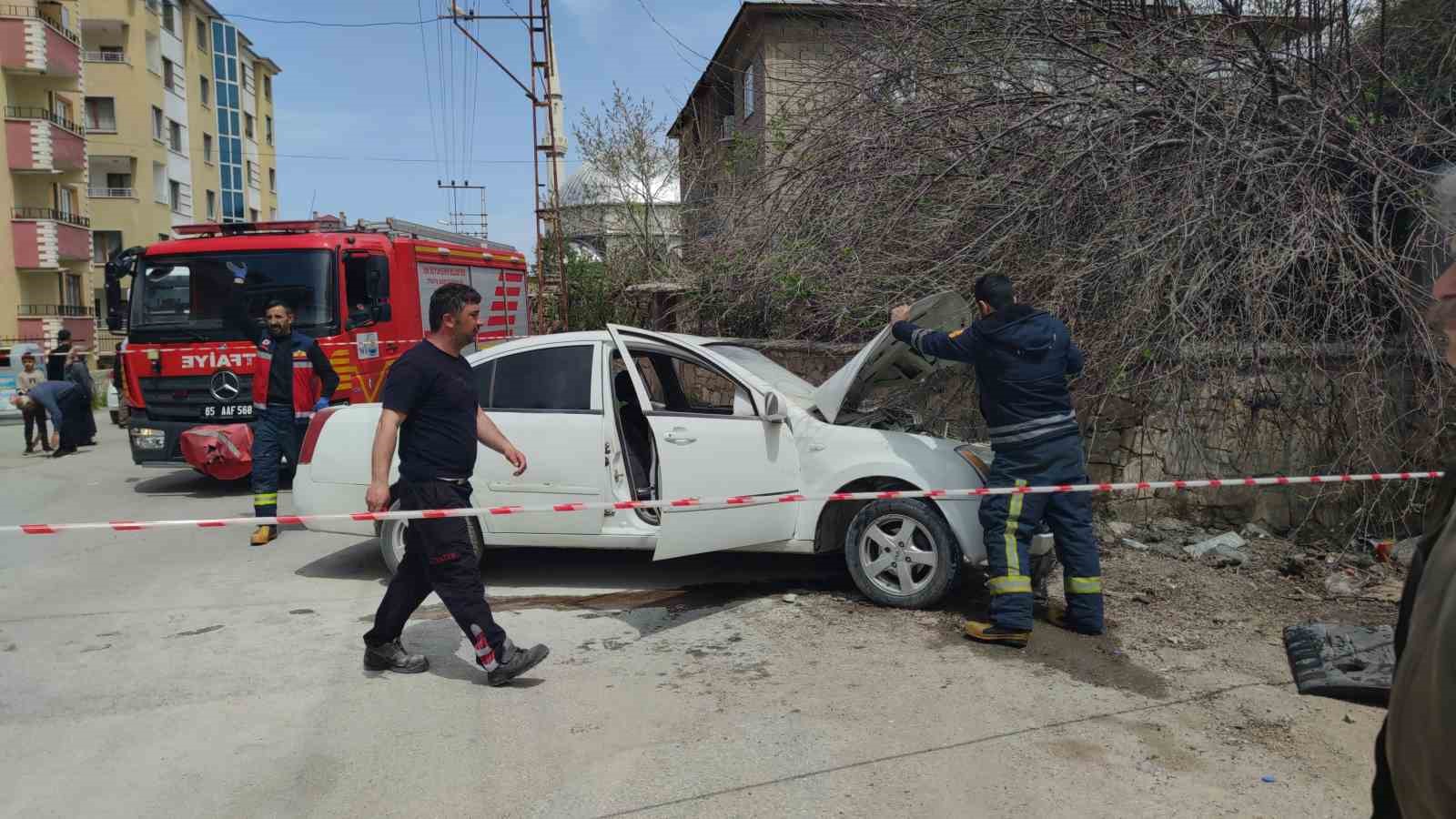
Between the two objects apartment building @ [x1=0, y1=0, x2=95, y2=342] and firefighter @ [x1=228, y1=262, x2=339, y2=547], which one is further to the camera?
apartment building @ [x1=0, y1=0, x2=95, y2=342]

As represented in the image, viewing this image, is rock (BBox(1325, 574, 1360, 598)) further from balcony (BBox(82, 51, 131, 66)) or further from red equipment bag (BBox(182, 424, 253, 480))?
balcony (BBox(82, 51, 131, 66))

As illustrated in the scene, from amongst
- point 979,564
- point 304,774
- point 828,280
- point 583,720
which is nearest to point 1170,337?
point 979,564

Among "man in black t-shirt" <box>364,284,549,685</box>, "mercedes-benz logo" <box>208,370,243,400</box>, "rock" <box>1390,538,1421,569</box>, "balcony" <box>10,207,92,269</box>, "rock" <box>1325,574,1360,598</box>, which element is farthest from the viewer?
"balcony" <box>10,207,92,269</box>

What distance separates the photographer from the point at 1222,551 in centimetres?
728

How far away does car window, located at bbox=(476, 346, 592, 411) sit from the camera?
22.4ft

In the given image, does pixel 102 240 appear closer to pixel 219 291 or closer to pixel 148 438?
pixel 148 438

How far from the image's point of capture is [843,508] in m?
6.43

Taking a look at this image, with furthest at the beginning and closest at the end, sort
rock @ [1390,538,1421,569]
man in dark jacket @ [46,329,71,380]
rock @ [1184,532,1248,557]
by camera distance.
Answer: man in dark jacket @ [46,329,71,380], rock @ [1184,532,1248,557], rock @ [1390,538,1421,569]

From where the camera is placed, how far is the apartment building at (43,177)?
30.1m

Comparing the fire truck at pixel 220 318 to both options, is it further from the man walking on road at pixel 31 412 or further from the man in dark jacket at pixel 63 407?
the man walking on road at pixel 31 412

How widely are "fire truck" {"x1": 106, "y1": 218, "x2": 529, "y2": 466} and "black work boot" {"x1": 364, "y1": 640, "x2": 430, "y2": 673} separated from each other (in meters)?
6.02

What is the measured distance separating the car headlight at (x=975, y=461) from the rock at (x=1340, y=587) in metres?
2.31

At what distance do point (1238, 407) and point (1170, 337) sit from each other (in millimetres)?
776

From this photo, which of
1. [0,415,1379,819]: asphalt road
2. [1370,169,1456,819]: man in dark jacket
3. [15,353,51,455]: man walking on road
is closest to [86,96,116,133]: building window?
[15,353,51,455]: man walking on road
